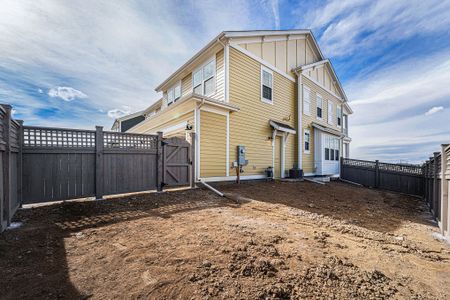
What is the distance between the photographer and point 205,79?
388 inches

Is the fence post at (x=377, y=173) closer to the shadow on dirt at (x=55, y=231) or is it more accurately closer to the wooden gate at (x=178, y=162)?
the shadow on dirt at (x=55, y=231)

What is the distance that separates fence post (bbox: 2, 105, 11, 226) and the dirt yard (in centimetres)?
38

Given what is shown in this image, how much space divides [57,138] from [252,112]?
25.0 feet

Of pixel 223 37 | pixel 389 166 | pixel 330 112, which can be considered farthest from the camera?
pixel 330 112

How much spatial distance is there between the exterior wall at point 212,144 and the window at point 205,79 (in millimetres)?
2027

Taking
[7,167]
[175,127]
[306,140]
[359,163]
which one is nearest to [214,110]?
[175,127]

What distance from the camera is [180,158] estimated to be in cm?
674

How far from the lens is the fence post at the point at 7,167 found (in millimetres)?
3079

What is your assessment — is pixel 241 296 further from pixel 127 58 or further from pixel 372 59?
pixel 372 59

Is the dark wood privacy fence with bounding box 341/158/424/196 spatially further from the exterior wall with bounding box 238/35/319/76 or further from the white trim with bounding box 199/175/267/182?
the exterior wall with bounding box 238/35/319/76

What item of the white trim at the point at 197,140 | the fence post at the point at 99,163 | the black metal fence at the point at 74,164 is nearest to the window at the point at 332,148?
the white trim at the point at 197,140

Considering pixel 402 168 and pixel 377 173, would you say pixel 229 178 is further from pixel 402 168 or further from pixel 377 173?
pixel 402 168

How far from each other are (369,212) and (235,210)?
13.4 feet

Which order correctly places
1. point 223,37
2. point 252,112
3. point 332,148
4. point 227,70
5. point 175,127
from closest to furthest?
point 223,37, point 227,70, point 175,127, point 252,112, point 332,148
